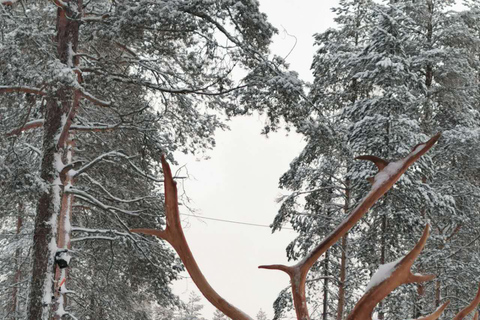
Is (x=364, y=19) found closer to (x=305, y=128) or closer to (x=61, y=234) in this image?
(x=305, y=128)

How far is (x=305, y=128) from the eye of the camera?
6.82 meters

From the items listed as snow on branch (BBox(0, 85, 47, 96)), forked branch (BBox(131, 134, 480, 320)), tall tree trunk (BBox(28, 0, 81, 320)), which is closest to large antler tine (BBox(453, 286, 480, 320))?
forked branch (BBox(131, 134, 480, 320))

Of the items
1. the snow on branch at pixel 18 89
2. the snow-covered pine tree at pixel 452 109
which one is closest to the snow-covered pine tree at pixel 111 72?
the snow on branch at pixel 18 89

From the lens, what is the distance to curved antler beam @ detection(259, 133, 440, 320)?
138cm

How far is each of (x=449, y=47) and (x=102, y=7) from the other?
27.5 feet

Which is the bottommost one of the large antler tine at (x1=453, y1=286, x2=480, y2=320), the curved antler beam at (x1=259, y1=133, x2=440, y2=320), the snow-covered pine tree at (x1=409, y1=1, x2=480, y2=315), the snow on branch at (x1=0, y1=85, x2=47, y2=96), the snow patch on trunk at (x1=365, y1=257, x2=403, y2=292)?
the large antler tine at (x1=453, y1=286, x2=480, y2=320)

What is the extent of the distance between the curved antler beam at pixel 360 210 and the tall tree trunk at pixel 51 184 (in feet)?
17.0

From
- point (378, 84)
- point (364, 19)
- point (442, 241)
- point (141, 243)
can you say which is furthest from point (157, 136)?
point (442, 241)

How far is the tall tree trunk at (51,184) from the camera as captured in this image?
20.6 ft

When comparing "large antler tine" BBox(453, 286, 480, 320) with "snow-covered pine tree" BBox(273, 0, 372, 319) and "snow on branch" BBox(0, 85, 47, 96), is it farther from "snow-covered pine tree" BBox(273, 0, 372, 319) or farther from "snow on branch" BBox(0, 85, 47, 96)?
"snow-covered pine tree" BBox(273, 0, 372, 319)

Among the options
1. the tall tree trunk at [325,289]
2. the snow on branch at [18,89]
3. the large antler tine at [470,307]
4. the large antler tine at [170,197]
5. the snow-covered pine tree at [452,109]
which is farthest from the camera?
the tall tree trunk at [325,289]

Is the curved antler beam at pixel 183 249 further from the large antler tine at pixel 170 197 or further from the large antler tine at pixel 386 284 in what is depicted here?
the large antler tine at pixel 386 284

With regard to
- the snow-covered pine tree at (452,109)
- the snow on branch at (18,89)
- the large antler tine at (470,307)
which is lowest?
the large antler tine at (470,307)

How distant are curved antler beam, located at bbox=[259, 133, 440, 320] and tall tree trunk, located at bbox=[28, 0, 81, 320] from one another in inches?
204
